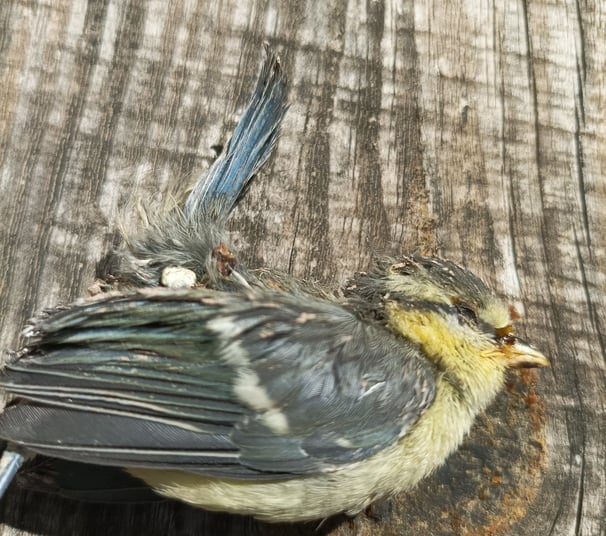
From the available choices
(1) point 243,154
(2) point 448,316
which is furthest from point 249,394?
(1) point 243,154

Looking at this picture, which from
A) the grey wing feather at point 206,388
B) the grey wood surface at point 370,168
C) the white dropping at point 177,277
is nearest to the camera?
the grey wing feather at point 206,388

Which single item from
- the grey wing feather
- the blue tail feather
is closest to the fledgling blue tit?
the grey wing feather

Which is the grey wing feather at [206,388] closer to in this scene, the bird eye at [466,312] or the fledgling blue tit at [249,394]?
the fledgling blue tit at [249,394]

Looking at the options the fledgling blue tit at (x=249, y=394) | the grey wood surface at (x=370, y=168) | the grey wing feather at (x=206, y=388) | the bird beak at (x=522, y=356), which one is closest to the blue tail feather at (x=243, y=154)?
the grey wood surface at (x=370, y=168)

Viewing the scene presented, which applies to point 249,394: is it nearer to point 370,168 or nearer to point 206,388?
point 206,388

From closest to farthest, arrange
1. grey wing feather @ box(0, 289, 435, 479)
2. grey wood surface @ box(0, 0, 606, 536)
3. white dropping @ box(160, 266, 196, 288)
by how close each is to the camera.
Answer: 1. grey wing feather @ box(0, 289, 435, 479)
2. grey wood surface @ box(0, 0, 606, 536)
3. white dropping @ box(160, 266, 196, 288)

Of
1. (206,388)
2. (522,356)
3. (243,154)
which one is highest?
(243,154)

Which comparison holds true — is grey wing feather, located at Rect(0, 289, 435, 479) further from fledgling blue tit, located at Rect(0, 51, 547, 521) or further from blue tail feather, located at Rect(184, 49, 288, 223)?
blue tail feather, located at Rect(184, 49, 288, 223)
